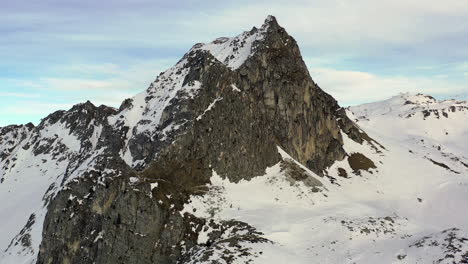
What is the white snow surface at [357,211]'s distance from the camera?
3712cm

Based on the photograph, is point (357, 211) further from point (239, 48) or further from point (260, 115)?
point (239, 48)

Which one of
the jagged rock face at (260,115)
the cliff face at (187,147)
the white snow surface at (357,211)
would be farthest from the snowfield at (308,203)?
the jagged rock face at (260,115)

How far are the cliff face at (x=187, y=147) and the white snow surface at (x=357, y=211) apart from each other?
222 centimetres

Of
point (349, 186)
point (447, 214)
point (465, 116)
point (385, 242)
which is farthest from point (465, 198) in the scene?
point (465, 116)

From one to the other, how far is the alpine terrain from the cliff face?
0.15 meters

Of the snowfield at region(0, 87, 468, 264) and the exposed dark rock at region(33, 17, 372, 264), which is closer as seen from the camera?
the snowfield at region(0, 87, 468, 264)

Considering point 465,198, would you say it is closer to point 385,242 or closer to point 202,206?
point 385,242

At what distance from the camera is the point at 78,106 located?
100 metres

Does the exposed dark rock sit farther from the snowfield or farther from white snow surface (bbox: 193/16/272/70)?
the snowfield

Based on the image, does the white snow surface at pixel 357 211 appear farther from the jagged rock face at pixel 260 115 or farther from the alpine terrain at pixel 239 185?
the jagged rock face at pixel 260 115

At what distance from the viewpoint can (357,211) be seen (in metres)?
50.3

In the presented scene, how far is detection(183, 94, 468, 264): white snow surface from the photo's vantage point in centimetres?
3712

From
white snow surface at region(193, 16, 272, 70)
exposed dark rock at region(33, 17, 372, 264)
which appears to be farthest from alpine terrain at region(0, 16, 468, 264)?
white snow surface at region(193, 16, 272, 70)

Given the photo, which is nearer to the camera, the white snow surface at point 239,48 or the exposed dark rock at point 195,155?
the exposed dark rock at point 195,155
